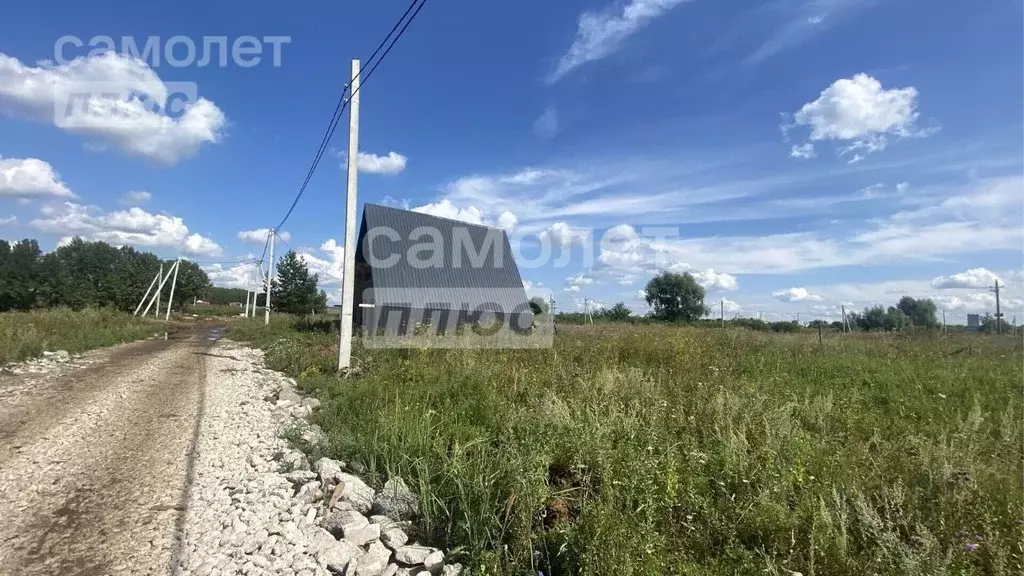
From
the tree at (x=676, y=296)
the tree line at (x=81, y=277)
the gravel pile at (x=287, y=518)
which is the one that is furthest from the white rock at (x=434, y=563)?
the tree line at (x=81, y=277)

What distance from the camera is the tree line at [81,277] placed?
4462 cm

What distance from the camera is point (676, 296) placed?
43.2 m

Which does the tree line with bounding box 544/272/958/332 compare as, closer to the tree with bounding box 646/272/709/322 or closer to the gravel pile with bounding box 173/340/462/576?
the tree with bounding box 646/272/709/322

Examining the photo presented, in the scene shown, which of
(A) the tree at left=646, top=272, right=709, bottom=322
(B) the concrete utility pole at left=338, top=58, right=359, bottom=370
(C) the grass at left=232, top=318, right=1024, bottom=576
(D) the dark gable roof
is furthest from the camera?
(A) the tree at left=646, top=272, right=709, bottom=322

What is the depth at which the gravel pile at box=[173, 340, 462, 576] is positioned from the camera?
9.01ft

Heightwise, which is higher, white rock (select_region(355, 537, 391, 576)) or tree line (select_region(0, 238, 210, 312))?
tree line (select_region(0, 238, 210, 312))

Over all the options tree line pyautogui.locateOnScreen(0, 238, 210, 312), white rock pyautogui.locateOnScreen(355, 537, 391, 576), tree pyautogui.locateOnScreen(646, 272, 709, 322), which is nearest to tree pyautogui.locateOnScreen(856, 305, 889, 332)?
tree pyautogui.locateOnScreen(646, 272, 709, 322)

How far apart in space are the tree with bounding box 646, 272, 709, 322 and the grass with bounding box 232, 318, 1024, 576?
120 ft

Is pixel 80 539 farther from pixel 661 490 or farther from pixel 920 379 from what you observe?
pixel 920 379

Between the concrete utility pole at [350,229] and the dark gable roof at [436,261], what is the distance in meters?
8.95

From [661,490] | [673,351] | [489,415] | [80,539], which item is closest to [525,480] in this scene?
[661,490]

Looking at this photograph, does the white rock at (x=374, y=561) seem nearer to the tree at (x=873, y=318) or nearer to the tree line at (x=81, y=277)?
the tree at (x=873, y=318)

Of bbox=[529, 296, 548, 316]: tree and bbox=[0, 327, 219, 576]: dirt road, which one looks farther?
bbox=[529, 296, 548, 316]: tree

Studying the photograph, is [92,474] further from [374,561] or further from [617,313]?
[617,313]
